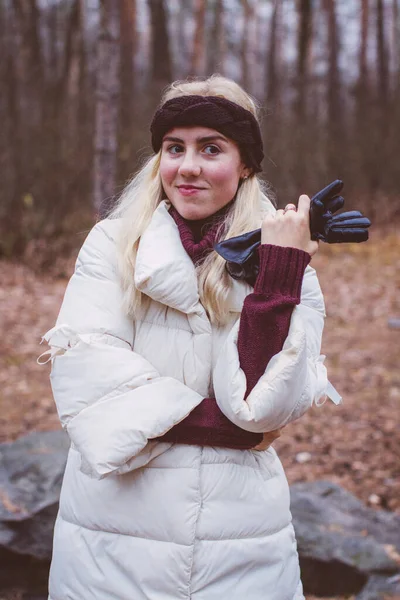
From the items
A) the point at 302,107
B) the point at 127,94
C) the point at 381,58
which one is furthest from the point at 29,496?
the point at 381,58

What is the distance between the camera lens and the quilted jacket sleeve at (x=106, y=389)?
2.00 meters

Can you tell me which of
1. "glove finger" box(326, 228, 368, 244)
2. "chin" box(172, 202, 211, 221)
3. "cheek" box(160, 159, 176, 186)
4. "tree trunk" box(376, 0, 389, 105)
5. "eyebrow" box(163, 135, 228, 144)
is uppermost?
"tree trunk" box(376, 0, 389, 105)

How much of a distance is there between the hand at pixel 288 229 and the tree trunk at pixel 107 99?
3621 mm

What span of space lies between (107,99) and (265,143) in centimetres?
949

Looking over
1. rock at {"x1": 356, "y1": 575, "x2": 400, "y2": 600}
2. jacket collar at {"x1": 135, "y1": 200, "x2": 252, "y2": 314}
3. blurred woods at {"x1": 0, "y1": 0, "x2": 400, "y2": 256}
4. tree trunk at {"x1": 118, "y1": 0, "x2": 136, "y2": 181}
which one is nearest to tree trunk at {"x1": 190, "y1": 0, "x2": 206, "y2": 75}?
blurred woods at {"x1": 0, "y1": 0, "x2": 400, "y2": 256}

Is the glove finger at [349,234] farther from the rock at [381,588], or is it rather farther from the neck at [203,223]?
the rock at [381,588]

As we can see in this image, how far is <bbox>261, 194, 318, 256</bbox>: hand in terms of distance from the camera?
210 centimetres

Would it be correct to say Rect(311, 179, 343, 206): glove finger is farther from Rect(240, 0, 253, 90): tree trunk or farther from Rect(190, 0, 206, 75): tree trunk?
Rect(190, 0, 206, 75): tree trunk

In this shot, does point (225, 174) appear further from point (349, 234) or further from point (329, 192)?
point (349, 234)

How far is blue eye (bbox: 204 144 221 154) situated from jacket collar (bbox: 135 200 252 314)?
28 centimetres

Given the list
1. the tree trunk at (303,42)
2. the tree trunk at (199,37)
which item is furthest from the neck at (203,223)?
the tree trunk at (199,37)

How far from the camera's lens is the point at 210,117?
225cm

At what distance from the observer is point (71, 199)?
12.4m

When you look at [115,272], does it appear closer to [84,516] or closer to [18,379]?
[84,516]
